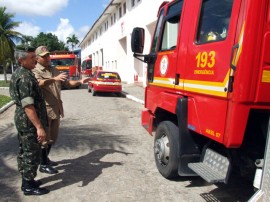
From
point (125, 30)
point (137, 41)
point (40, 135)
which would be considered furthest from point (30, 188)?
point (125, 30)

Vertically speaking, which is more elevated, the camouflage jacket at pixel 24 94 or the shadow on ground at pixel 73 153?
the camouflage jacket at pixel 24 94

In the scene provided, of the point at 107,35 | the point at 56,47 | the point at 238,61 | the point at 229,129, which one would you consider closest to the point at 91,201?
the point at 229,129

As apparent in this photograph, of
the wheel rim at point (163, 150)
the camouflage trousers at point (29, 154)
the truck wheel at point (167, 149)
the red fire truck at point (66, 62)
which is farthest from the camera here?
the red fire truck at point (66, 62)

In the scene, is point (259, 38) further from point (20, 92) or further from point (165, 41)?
point (20, 92)

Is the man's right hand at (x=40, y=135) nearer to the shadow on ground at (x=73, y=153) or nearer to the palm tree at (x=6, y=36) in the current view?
the shadow on ground at (x=73, y=153)

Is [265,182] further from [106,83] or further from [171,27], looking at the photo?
[106,83]

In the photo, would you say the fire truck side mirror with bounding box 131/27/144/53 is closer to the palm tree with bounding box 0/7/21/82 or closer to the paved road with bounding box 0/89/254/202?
the paved road with bounding box 0/89/254/202

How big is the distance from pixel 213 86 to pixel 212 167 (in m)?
0.96

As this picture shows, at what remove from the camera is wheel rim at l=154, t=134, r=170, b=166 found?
4625 mm

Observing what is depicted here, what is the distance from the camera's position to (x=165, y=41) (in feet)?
16.3

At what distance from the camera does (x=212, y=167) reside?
12.0ft

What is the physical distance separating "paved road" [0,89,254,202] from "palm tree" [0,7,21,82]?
24.4 m

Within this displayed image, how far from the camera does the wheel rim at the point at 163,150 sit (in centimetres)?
462

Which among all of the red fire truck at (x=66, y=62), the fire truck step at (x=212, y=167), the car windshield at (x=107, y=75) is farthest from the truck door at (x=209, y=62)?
the red fire truck at (x=66, y=62)
